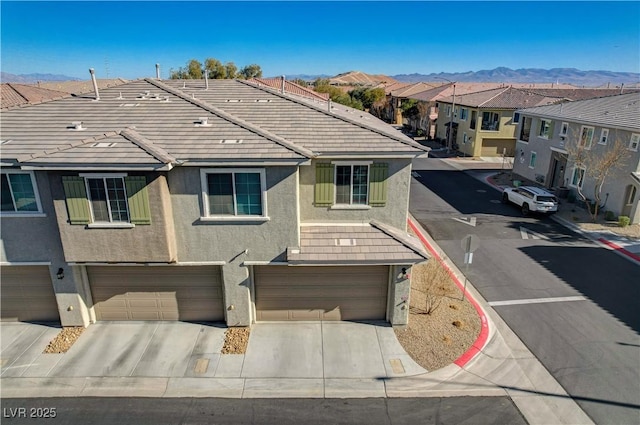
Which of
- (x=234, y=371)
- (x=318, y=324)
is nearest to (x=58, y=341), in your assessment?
(x=234, y=371)

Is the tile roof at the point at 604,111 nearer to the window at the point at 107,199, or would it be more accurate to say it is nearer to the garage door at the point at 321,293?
the garage door at the point at 321,293

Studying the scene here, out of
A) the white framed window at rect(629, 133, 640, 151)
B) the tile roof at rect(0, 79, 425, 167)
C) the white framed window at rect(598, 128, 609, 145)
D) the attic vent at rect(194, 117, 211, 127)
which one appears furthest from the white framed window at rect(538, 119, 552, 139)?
the attic vent at rect(194, 117, 211, 127)

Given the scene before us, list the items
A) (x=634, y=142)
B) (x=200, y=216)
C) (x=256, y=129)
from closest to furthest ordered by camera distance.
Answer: (x=200, y=216), (x=256, y=129), (x=634, y=142)

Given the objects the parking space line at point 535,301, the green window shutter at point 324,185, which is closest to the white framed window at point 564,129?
the parking space line at point 535,301

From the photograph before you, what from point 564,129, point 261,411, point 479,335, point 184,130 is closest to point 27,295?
point 184,130

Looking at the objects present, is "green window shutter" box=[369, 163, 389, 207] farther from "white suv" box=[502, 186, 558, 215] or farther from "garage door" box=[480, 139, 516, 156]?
"garage door" box=[480, 139, 516, 156]

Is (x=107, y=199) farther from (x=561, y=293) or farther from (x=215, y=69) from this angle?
(x=215, y=69)
